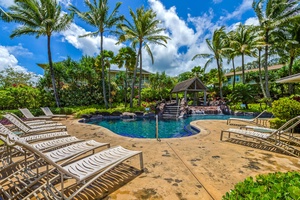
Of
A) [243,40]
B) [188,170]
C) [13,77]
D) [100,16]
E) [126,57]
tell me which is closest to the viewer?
[188,170]

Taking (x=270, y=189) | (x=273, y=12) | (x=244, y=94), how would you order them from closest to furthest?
(x=270, y=189), (x=273, y=12), (x=244, y=94)

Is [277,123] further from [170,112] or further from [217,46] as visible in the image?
[217,46]

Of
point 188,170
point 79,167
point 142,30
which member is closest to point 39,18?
point 142,30

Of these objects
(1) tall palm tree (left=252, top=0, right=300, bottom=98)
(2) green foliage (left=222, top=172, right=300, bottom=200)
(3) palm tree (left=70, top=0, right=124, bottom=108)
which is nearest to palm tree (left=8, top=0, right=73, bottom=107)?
(3) palm tree (left=70, top=0, right=124, bottom=108)

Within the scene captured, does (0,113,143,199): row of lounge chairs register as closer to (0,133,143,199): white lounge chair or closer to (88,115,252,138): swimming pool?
(0,133,143,199): white lounge chair

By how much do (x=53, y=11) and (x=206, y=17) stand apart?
49.8ft

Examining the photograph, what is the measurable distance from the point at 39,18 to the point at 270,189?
765 inches

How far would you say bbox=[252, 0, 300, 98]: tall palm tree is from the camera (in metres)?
16.1

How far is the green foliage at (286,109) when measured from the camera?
6988 mm

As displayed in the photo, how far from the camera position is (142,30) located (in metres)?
17.2

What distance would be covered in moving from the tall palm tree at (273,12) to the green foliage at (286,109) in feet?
44.9

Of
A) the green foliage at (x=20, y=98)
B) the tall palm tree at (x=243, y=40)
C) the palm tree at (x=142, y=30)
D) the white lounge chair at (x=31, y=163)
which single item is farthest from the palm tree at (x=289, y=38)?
the green foliage at (x=20, y=98)

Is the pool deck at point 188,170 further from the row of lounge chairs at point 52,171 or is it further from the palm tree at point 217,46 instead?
the palm tree at point 217,46

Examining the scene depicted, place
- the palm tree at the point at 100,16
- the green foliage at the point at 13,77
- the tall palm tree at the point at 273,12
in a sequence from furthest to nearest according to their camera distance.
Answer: the green foliage at the point at 13,77 → the palm tree at the point at 100,16 → the tall palm tree at the point at 273,12
